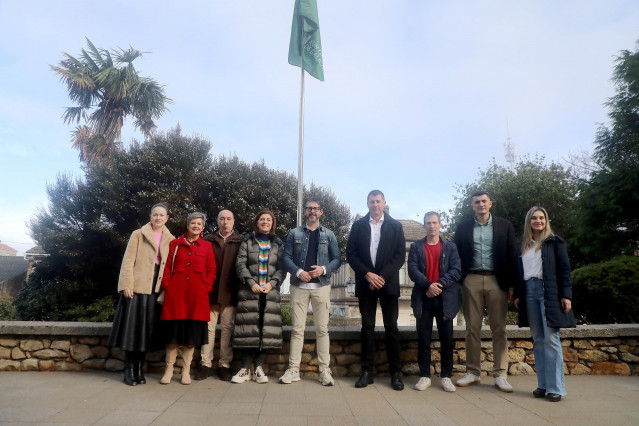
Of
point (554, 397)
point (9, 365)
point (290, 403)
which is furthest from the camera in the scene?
Answer: point (9, 365)

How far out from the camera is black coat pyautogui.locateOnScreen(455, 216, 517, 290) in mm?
4332

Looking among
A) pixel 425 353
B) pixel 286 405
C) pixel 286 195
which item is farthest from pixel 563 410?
pixel 286 195

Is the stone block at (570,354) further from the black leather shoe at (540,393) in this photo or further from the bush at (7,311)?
the bush at (7,311)

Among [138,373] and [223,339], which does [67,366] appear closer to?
[138,373]

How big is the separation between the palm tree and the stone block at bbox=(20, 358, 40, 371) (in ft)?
39.3

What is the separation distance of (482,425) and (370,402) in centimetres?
97

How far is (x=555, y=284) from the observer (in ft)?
13.0

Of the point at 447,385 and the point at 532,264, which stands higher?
the point at 532,264

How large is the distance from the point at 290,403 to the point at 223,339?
1.23m

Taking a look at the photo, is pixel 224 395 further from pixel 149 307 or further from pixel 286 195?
pixel 286 195

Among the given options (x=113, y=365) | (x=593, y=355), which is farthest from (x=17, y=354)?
(x=593, y=355)

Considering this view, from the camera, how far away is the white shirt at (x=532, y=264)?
4.05m

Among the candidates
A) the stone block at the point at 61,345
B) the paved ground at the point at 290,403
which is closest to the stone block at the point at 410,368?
the paved ground at the point at 290,403

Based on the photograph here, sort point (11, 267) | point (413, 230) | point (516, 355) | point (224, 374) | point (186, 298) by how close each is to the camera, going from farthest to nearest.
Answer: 1. point (11, 267)
2. point (413, 230)
3. point (516, 355)
4. point (224, 374)
5. point (186, 298)
